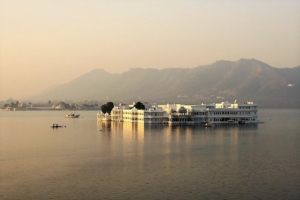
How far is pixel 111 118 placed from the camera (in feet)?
181

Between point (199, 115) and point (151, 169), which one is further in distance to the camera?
point (199, 115)

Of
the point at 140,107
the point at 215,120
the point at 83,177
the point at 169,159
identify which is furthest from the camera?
the point at 140,107

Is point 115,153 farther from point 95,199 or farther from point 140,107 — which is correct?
point 140,107

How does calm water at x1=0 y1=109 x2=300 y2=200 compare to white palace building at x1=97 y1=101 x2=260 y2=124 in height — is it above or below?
below

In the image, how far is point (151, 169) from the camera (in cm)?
1798

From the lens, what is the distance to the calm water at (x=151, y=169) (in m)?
14.3

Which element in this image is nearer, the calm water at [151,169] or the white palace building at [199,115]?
the calm water at [151,169]

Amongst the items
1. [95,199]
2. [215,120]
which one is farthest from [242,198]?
[215,120]

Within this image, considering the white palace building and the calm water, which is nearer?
the calm water

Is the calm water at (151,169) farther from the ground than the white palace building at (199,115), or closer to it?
closer to it

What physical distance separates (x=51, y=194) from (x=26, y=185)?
5.11 ft

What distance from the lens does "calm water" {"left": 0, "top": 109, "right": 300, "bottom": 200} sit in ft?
47.0

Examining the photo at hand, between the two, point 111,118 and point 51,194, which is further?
point 111,118

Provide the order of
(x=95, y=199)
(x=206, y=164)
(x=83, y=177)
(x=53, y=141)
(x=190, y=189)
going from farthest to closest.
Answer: (x=53, y=141) < (x=206, y=164) < (x=83, y=177) < (x=190, y=189) < (x=95, y=199)
